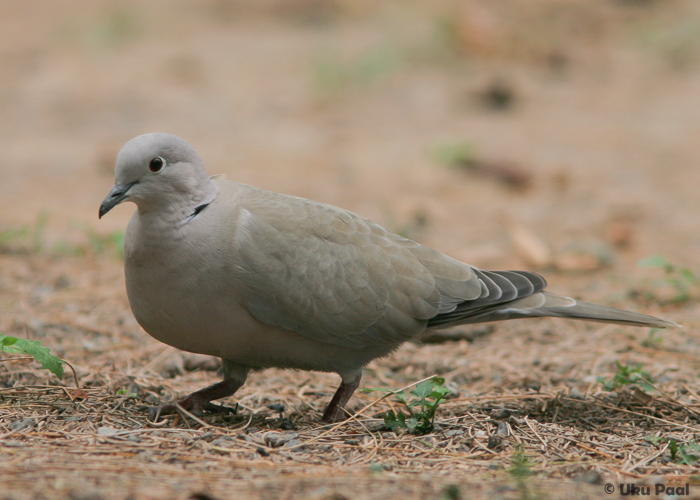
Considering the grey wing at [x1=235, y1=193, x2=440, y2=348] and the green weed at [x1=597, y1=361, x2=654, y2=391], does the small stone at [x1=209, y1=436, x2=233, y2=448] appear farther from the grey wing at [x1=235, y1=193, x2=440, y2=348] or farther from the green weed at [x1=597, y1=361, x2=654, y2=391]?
the green weed at [x1=597, y1=361, x2=654, y2=391]

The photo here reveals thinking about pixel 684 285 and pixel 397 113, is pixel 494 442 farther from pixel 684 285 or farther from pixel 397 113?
pixel 397 113

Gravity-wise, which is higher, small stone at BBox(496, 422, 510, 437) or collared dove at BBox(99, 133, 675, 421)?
collared dove at BBox(99, 133, 675, 421)

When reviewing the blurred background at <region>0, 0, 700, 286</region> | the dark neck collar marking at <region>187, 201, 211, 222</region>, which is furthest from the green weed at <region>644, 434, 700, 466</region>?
the blurred background at <region>0, 0, 700, 286</region>

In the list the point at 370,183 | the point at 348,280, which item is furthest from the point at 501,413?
the point at 370,183

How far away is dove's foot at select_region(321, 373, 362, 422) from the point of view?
333 centimetres

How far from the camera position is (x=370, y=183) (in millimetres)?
7902

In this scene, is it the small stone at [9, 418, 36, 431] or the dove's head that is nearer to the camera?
the small stone at [9, 418, 36, 431]

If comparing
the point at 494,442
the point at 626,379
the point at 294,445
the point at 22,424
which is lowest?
the point at 22,424

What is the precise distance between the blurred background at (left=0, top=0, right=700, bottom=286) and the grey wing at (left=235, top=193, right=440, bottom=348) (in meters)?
2.48

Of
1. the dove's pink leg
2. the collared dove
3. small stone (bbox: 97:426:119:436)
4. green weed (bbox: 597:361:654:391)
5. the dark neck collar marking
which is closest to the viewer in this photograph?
small stone (bbox: 97:426:119:436)

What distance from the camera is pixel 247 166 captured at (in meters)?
8.16

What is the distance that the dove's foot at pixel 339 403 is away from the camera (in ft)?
10.9

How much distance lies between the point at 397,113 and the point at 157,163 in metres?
7.58

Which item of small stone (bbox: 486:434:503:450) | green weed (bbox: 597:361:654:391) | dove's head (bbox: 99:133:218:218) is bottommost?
small stone (bbox: 486:434:503:450)
